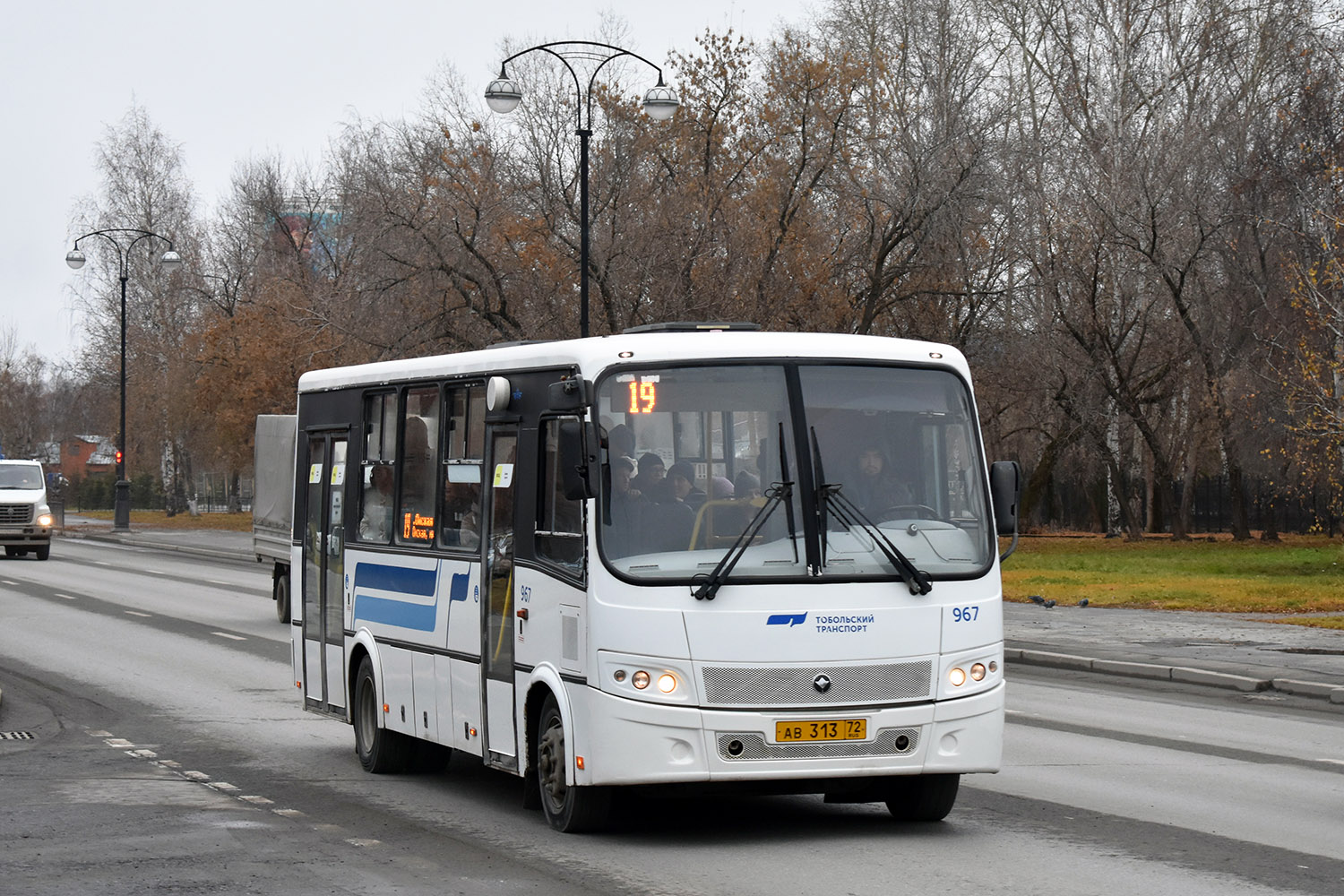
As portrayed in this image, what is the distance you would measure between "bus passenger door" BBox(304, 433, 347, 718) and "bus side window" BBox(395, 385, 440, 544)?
1.19m

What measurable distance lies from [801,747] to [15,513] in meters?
39.1

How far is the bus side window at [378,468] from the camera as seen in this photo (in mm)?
12023

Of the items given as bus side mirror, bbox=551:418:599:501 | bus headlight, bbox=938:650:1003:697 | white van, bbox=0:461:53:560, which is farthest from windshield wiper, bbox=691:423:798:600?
white van, bbox=0:461:53:560

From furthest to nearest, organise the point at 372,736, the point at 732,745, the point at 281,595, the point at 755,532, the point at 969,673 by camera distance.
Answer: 1. the point at 281,595
2. the point at 372,736
3. the point at 969,673
4. the point at 755,532
5. the point at 732,745

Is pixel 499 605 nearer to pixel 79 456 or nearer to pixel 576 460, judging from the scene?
pixel 576 460

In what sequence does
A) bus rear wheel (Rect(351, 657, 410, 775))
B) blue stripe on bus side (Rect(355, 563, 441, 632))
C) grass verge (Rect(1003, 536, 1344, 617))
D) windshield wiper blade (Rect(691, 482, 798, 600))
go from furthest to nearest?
grass verge (Rect(1003, 536, 1344, 617)) < bus rear wheel (Rect(351, 657, 410, 775)) < blue stripe on bus side (Rect(355, 563, 441, 632)) < windshield wiper blade (Rect(691, 482, 798, 600))

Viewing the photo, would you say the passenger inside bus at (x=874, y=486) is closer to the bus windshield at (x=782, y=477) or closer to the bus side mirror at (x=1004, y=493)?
the bus windshield at (x=782, y=477)

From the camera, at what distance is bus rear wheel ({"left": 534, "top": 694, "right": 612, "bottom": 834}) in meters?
9.25

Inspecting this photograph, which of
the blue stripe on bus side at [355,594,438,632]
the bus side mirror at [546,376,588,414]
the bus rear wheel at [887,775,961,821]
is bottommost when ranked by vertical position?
the bus rear wheel at [887,775,961,821]

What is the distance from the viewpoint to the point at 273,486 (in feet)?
94.3

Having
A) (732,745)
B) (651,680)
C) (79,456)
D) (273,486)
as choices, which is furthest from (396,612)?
(79,456)

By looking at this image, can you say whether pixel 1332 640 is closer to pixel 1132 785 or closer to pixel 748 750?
pixel 1132 785

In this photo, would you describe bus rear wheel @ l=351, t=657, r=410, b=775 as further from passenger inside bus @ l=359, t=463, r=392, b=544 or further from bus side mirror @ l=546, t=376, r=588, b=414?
bus side mirror @ l=546, t=376, r=588, b=414

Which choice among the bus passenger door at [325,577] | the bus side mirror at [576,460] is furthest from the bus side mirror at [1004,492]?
the bus passenger door at [325,577]
